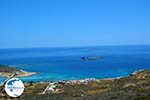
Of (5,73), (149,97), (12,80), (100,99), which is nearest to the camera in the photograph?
(12,80)

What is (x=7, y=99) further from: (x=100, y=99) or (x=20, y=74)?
(x=20, y=74)

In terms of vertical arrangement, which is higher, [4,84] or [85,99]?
[4,84]

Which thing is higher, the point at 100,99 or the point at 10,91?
the point at 10,91

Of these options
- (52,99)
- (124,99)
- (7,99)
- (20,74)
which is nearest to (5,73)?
(20,74)

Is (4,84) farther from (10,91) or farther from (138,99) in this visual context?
(138,99)

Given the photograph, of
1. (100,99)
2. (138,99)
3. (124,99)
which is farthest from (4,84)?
(100,99)

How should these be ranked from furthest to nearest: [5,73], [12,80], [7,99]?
[5,73] < [7,99] < [12,80]

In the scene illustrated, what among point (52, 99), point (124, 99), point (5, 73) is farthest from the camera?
point (5, 73)

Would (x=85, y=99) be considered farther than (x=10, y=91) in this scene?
Yes

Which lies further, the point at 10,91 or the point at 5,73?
the point at 5,73
